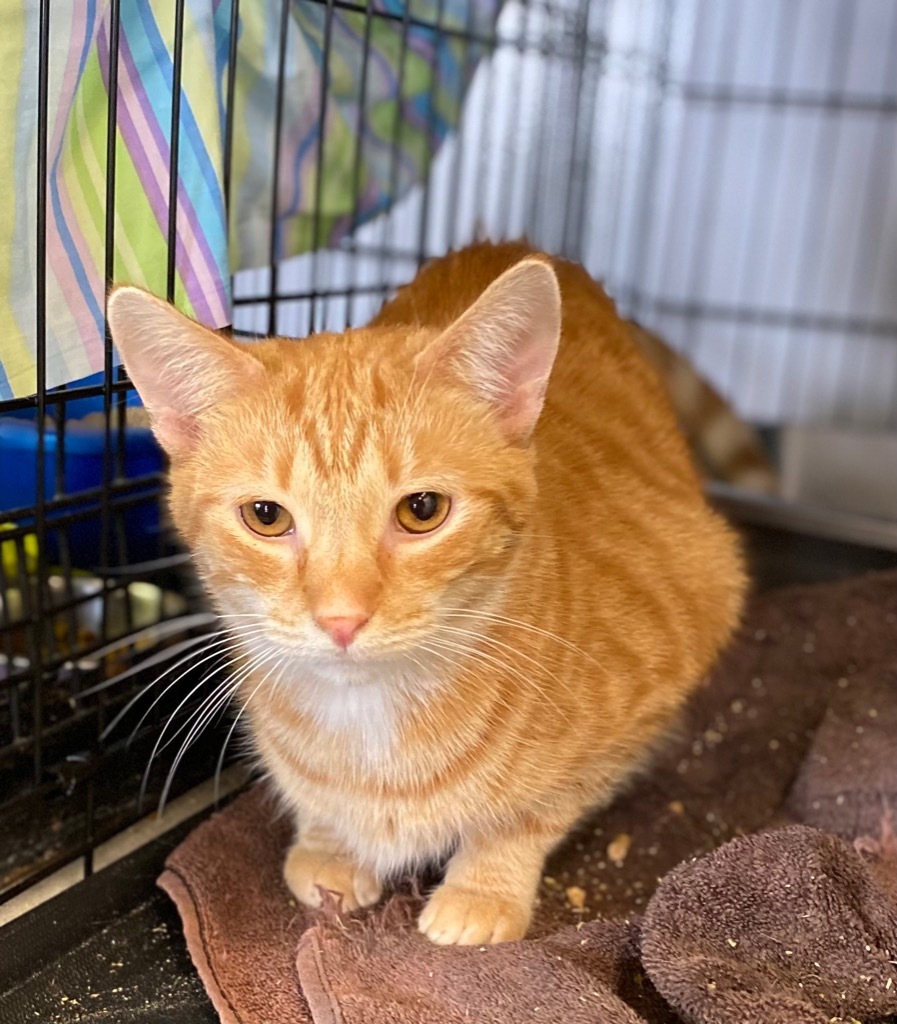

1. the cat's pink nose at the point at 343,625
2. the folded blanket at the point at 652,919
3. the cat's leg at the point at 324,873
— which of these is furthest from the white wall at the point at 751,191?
the cat's pink nose at the point at 343,625

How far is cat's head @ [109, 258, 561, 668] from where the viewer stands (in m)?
1.00

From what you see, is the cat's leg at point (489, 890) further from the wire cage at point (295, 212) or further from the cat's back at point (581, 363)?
the cat's back at point (581, 363)

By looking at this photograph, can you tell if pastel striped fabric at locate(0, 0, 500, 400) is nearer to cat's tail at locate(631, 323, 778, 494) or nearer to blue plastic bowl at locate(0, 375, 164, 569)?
blue plastic bowl at locate(0, 375, 164, 569)

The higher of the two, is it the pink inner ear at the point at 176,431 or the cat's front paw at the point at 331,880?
the pink inner ear at the point at 176,431

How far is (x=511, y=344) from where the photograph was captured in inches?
42.3

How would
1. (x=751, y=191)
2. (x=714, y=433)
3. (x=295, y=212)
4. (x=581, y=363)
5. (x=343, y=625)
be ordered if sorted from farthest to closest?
(x=751, y=191) < (x=714, y=433) < (x=295, y=212) < (x=581, y=363) < (x=343, y=625)

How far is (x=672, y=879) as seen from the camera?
3.76 ft

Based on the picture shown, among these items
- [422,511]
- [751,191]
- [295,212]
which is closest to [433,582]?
[422,511]

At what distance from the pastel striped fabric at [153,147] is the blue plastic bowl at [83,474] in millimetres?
190

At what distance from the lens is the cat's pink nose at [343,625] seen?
3.14 feet

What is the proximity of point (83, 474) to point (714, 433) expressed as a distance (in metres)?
1.34

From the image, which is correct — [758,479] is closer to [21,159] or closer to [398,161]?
[398,161]

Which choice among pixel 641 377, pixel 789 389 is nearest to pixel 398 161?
pixel 641 377

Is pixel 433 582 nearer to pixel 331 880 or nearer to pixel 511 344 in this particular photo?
pixel 511 344
